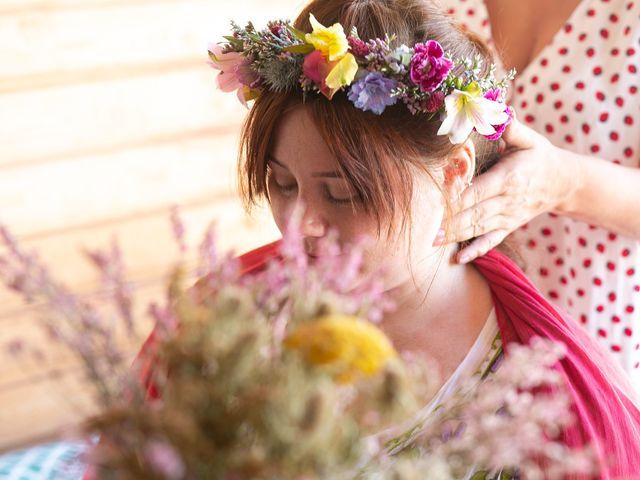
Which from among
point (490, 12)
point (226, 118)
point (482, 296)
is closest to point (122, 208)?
point (226, 118)

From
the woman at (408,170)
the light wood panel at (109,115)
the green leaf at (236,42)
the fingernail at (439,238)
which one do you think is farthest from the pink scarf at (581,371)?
the light wood panel at (109,115)

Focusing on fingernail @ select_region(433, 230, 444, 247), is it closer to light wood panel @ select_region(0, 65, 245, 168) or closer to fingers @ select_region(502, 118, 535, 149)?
fingers @ select_region(502, 118, 535, 149)

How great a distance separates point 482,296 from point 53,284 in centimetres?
82

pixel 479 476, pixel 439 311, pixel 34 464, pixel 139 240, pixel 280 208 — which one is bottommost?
pixel 34 464

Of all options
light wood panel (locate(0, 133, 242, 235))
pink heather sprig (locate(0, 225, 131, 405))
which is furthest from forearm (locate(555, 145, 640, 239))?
light wood panel (locate(0, 133, 242, 235))

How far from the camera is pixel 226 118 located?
2537 mm

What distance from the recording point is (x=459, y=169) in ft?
3.71

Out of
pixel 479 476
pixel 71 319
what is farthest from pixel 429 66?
pixel 71 319

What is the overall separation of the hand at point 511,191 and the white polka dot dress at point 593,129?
0.16 m

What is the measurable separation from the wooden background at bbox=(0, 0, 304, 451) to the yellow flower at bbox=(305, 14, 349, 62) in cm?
135

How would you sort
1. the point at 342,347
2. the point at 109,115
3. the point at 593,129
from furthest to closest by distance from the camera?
the point at 109,115 → the point at 593,129 → the point at 342,347

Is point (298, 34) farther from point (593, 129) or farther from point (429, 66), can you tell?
point (593, 129)

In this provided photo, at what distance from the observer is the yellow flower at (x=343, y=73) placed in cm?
98

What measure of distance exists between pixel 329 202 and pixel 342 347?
59cm
